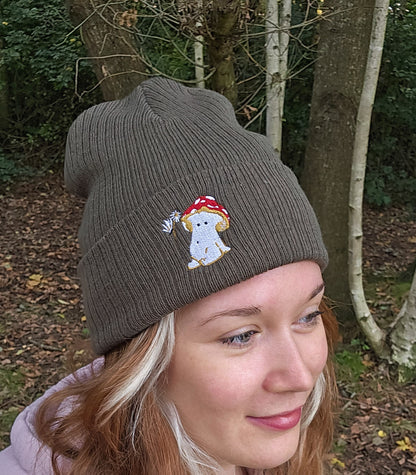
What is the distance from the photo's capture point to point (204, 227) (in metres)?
1.61

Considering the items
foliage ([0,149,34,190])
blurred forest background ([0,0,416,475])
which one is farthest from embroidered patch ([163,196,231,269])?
foliage ([0,149,34,190])

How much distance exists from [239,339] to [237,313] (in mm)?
82

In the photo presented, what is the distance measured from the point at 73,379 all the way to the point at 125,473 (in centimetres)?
50

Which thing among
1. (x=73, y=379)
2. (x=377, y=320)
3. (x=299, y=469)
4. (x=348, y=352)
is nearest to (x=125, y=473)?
(x=73, y=379)

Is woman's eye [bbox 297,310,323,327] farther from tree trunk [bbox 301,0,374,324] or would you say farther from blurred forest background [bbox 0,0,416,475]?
tree trunk [bbox 301,0,374,324]

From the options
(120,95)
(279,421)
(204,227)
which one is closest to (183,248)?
(204,227)

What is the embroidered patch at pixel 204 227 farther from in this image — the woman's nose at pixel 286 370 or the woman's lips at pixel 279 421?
the woman's lips at pixel 279 421

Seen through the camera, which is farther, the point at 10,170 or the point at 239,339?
the point at 10,170

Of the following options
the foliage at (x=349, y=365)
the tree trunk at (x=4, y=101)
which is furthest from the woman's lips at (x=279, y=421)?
the tree trunk at (x=4, y=101)

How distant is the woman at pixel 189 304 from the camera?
5.18 ft

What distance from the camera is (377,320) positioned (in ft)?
16.8

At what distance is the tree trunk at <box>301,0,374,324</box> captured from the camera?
14.2ft

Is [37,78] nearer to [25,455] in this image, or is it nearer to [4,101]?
[4,101]

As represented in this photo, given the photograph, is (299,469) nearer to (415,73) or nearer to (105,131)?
(105,131)
